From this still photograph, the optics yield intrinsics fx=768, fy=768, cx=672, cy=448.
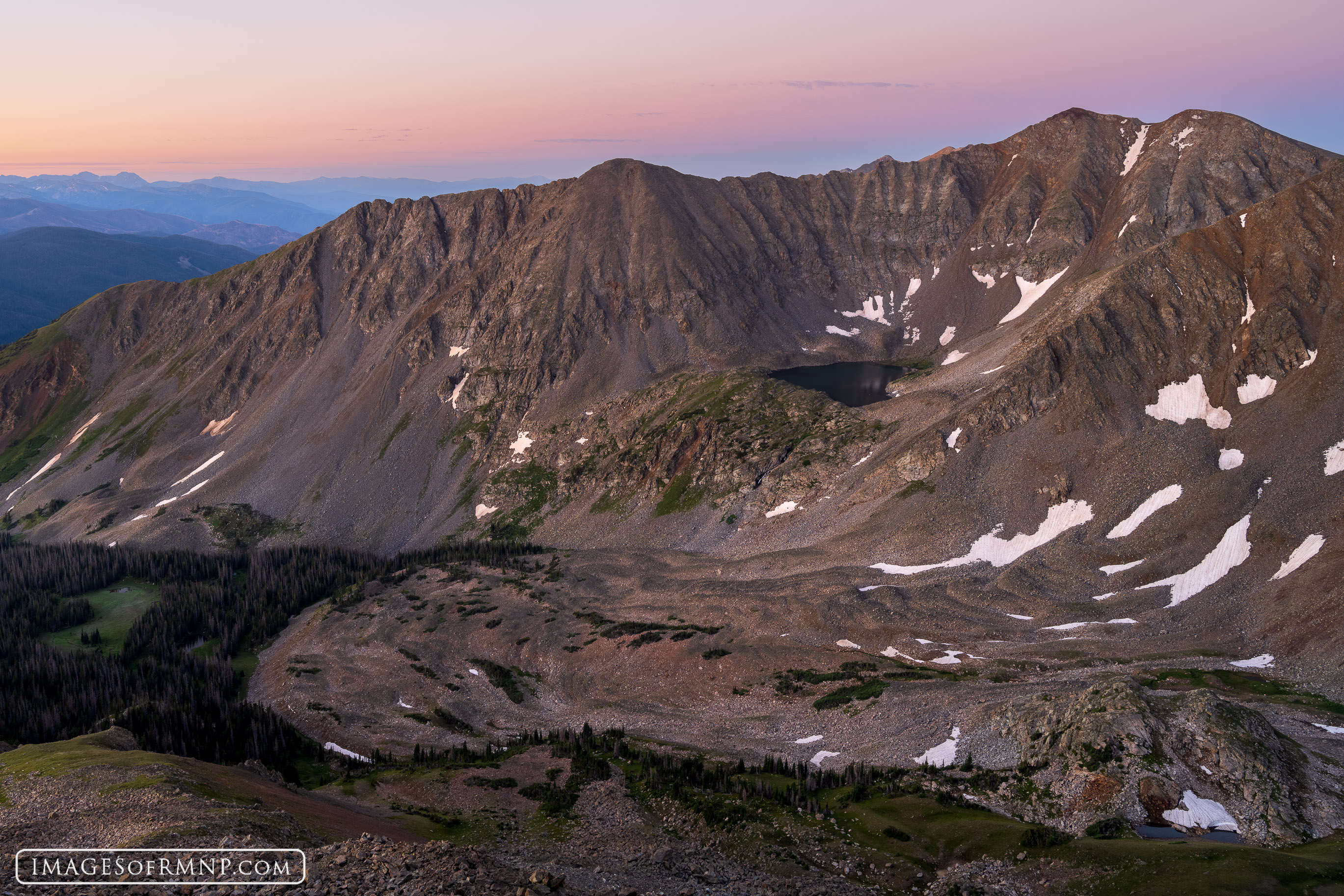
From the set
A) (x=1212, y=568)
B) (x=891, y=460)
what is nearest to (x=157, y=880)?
(x=1212, y=568)

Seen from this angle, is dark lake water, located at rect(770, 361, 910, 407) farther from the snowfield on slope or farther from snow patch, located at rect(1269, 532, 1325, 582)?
snow patch, located at rect(1269, 532, 1325, 582)

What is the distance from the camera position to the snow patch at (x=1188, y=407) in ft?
331

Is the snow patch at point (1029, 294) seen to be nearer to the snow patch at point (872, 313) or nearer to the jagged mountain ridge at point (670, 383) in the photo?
the jagged mountain ridge at point (670, 383)

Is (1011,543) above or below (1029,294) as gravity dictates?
below

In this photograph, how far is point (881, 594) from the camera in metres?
87.5

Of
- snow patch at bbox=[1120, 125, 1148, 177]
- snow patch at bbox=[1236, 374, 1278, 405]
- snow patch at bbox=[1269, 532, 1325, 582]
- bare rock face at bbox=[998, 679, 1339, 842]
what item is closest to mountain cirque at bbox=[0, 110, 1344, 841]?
bare rock face at bbox=[998, 679, 1339, 842]

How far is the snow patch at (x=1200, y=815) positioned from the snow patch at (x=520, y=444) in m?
135

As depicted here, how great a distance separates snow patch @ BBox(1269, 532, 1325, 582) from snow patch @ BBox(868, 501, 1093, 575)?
65.4ft

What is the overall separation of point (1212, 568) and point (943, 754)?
50.7 metres

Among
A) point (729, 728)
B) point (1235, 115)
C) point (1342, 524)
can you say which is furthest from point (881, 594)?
point (1235, 115)

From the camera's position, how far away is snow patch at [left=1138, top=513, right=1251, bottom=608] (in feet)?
264

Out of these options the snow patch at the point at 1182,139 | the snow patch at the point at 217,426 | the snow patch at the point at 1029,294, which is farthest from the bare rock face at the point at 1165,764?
the snow patch at the point at 217,426

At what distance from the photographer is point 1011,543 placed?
95938 mm

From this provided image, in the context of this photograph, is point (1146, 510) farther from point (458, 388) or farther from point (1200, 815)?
point (458, 388)
